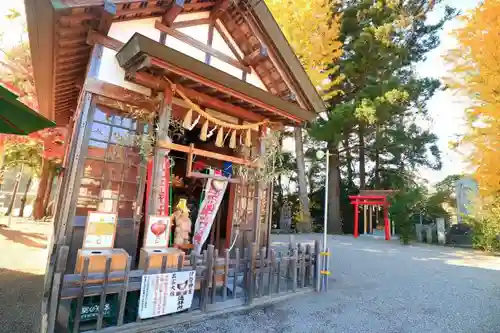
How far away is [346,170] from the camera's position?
26.1 m

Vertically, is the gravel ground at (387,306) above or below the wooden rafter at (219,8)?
below

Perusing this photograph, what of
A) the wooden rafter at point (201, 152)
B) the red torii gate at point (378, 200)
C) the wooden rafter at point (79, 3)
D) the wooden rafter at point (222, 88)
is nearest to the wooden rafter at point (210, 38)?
the wooden rafter at point (222, 88)

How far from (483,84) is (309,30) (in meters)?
8.43

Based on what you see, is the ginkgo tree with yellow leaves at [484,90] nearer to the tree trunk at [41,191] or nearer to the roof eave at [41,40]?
the roof eave at [41,40]

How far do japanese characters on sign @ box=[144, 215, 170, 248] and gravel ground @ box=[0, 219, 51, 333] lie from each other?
1.75 meters

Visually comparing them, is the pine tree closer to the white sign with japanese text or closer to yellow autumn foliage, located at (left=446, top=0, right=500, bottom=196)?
yellow autumn foliage, located at (left=446, top=0, right=500, bottom=196)

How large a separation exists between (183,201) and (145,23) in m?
3.53

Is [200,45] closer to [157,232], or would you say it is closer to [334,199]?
[157,232]

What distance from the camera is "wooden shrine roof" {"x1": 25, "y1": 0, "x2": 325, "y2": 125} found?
4.09m

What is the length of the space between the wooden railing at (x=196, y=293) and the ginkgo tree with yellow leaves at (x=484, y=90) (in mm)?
9887

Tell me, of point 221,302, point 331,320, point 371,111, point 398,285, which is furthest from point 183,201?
point 371,111

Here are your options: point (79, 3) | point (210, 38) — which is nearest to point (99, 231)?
point (79, 3)

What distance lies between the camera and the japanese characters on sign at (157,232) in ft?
14.2

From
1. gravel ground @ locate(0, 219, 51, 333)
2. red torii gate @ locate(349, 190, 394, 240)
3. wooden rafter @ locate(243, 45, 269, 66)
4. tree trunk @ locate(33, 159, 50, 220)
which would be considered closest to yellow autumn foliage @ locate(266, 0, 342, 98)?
red torii gate @ locate(349, 190, 394, 240)
